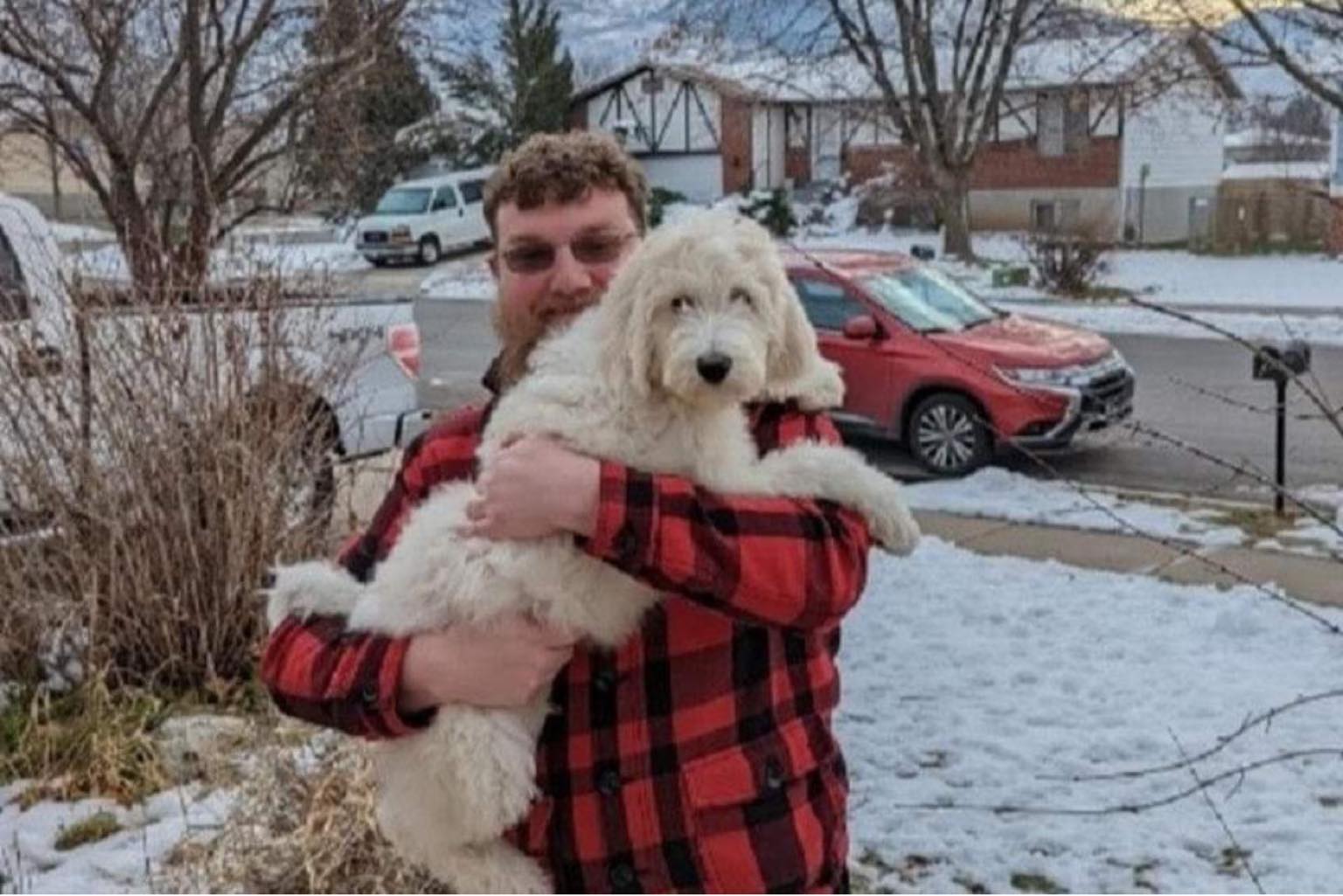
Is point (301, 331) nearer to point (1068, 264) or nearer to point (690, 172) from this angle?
point (1068, 264)

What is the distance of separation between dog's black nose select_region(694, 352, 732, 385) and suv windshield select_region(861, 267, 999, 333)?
9898 millimetres

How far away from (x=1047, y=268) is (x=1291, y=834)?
67.4ft

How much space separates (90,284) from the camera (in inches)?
228

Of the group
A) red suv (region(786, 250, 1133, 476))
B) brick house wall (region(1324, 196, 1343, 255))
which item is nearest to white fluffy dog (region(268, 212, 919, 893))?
red suv (region(786, 250, 1133, 476))

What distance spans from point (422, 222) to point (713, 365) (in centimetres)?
3481

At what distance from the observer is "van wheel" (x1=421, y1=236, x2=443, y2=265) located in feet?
118

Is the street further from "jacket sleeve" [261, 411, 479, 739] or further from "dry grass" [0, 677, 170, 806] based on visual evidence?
"jacket sleeve" [261, 411, 479, 739]

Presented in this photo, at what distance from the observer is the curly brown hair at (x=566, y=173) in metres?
2.07

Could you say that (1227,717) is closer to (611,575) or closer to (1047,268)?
(611,575)

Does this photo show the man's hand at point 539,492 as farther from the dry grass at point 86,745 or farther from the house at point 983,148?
the house at point 983,148

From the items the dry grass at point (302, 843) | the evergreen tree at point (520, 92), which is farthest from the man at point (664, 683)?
A: the evergreen tree at point (520, 92)

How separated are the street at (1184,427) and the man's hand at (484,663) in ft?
18.2

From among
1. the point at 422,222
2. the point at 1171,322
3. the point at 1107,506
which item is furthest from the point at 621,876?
the point at 422,222

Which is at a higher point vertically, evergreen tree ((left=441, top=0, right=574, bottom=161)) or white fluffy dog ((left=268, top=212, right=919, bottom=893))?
evergreen tree ((left=441, top=0, right=574, bottom=161))
